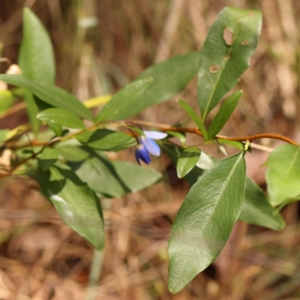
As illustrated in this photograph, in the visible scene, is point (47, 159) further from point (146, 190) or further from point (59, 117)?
point (146, 190)

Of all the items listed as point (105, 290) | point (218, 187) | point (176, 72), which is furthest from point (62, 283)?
point (218, 187)

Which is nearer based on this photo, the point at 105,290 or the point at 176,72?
the point at 176,72

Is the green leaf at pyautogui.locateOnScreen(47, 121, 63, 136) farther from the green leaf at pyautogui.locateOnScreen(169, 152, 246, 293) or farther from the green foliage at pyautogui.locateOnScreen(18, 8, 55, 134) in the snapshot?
the green leaf at pyautogui.locateOnScreen(169, 152, 246, 293)

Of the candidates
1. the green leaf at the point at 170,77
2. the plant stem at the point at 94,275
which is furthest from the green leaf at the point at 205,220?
the plant stem at the point at 94,275

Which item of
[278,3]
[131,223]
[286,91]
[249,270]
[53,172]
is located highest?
[53,172]

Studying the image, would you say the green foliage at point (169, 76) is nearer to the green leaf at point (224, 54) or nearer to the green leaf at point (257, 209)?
the green leaf at point (224, 54)

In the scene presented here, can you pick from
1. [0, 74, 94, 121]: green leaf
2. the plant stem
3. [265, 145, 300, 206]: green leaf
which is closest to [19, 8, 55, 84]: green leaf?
[0, 74, 94, 121]: green leaf

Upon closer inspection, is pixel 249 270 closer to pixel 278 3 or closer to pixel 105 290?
pixel 105 290
